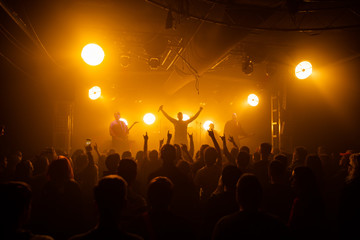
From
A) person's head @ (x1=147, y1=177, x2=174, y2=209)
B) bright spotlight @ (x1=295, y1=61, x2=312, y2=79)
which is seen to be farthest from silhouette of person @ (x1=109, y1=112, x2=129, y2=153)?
person's head @ (x1=147, y1=177, x2=174, y2=209)

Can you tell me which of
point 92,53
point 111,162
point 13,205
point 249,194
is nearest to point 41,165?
point 111,162

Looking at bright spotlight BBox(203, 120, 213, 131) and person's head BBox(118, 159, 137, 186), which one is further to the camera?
bright spotlight BBox(203, 120, 213, 131)

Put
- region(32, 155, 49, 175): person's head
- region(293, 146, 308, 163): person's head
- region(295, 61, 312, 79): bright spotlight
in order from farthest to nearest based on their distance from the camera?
region(295, 61, 312, 79): bright spotlight, region(293, 146, 308, 163): person's head, region(32, 155, 49, 175): person's head

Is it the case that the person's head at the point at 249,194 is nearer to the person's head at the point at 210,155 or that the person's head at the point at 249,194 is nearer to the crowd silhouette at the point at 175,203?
the crowd silhouette at the point at 175,203

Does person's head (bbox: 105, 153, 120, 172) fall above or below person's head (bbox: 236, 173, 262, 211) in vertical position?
above

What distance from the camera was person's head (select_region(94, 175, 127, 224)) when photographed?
1846mm

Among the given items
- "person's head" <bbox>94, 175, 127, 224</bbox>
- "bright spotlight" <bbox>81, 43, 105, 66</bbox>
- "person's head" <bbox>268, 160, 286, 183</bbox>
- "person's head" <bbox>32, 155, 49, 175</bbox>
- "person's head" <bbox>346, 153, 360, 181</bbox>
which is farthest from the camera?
"bright spotlight" <bbox>81, 43, 105, 66</bbox>

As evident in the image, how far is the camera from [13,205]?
1.77m

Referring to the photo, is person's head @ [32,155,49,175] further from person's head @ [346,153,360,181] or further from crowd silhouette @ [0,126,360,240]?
person's head @ [346,153,360,181]

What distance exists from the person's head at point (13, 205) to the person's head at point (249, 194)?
1459mm

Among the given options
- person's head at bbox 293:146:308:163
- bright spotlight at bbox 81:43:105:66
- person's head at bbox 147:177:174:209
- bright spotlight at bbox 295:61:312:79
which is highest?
bright spotlight at bbox 81:43:105:66

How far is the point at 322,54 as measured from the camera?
9.95 metres

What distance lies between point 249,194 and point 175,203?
1361mm

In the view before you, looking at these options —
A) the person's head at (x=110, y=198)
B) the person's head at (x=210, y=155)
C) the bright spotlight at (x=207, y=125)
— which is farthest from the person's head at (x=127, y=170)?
the bright spotlight at (x=207, y=125)
